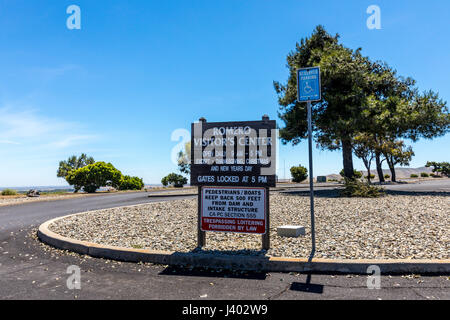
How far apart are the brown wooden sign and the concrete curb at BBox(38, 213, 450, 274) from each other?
1641mm

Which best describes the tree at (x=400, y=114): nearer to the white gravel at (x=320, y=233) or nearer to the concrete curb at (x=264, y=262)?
the white gravel at (x=320, y=233)

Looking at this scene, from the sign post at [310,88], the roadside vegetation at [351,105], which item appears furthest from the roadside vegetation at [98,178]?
the sign post at [310,88]

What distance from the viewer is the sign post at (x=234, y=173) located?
645cm

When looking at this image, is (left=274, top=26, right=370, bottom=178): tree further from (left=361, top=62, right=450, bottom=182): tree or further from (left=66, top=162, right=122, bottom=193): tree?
(left=66, top=162, right=122, bottom=193): tree

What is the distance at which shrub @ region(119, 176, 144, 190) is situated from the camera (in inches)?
1563

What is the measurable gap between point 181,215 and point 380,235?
22.4 feet

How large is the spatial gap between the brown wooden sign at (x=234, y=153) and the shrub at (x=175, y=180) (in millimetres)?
41123

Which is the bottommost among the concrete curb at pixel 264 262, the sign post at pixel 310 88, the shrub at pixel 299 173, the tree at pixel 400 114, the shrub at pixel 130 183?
the concrete curb at pixel 264 262

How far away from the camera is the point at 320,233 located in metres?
7.64

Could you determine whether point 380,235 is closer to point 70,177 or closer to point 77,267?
point 77,267

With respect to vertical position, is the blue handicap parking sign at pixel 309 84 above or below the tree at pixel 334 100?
below

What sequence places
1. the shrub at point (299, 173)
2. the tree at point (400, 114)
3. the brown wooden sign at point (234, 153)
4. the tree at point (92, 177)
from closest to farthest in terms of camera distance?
the brown wooden sign at point (234, 153), the tree at point (400, 114), the tree at point (92, 177), the shrub at point (299, 173)
